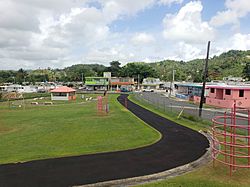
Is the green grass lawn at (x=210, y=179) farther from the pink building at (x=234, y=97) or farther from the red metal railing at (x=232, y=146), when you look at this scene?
the pink building at (x=234, y=97)

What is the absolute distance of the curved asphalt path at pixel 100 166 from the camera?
1133 cm

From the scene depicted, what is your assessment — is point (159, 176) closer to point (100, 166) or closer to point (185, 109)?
point (100, 166)

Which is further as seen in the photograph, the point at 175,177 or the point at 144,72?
the point at 144,72

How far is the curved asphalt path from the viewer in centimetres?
1133

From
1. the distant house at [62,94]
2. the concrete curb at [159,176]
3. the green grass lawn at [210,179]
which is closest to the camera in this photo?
the green grass lawn at [210,179]

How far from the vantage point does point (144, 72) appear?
425 ft

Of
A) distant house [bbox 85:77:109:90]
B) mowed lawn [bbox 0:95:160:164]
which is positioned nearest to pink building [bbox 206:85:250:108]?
mowed lawn [bbox 0:95:160:164]

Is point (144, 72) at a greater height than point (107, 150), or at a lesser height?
greater

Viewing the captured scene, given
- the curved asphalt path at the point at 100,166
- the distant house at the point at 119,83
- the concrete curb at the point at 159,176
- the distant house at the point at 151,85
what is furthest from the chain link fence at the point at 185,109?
the distant house at the point at 151,85

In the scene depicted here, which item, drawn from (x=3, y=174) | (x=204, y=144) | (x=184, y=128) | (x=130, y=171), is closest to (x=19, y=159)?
(x=3, y=174)

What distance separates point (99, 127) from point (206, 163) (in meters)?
13.3

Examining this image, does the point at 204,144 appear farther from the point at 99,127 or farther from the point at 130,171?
the point at 99,127

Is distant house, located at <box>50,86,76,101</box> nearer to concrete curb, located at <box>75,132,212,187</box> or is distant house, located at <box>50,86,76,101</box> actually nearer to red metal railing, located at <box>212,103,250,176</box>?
red metal railing, located at <box>212,103,250,176</box>

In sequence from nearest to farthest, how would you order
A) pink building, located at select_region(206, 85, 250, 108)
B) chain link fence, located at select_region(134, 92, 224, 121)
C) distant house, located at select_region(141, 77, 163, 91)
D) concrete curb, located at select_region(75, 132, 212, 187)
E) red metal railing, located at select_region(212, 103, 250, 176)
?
concrete curb, located at select_region(75, 132, 212, 187) < red metal railing, located at select_region(212, 103, 250, 176) < chain link fence, located at select_region(134, 92, 224, 121) < pink building, located at select_region(206, 85, 250, 108) < distant house, located at select_region(141, 77, 163, 91)
